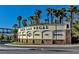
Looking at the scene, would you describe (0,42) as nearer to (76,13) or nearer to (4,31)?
(4,31)

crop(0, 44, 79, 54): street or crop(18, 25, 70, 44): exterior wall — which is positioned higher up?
→ crop(18, 25, 70, 44): exterior wall

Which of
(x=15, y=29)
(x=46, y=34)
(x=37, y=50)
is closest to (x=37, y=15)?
(x=46, y=34)

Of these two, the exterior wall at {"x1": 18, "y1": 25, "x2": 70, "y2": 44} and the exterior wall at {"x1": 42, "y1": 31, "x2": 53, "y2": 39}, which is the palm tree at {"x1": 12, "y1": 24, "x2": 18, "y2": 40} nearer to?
the exterior wall at {"x1": 18, "y1": 25, "x2": 70, "y2": 44}

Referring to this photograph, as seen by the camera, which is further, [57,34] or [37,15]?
[57,34]

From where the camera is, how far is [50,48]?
28297 millimetres

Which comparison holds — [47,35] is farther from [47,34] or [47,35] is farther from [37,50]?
[37,50]

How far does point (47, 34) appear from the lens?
1115 inches

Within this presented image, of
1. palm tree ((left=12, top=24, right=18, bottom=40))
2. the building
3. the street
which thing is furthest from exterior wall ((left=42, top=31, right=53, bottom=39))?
palm tree ((left=12, top=24, right=18, bottom=40))

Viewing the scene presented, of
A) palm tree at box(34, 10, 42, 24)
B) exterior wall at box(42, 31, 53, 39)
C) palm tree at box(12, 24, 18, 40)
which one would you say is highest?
palm tree at box(34, 10, 42, 24)

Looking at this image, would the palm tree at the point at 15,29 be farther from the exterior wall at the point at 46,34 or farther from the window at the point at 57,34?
the window at the point at 57,34

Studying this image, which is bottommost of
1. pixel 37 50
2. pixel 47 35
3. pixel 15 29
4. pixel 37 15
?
pixel 37 50

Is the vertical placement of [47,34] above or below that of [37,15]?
below

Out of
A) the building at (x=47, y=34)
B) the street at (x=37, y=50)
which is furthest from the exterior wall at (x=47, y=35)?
the street at (x=37, y=50)

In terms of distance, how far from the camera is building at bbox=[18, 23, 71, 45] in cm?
2830
